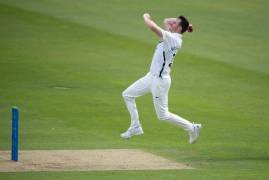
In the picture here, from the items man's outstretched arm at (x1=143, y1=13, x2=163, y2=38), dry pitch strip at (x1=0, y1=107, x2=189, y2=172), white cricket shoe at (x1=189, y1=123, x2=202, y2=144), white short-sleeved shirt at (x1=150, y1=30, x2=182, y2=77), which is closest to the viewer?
dry pitch strip at (x1=0, y1=107, x2=189, y2=172)

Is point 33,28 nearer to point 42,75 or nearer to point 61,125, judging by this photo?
point 42,75

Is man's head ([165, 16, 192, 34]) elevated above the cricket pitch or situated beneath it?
elevated above

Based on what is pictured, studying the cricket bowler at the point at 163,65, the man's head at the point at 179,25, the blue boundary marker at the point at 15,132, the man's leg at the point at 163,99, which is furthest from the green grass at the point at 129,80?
the man's head at the point at 179,25

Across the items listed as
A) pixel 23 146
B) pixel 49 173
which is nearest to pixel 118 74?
pixel 23 146

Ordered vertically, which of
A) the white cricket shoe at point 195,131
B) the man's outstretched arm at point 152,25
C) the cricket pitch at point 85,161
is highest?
the man's outstretched arm at point 152,25

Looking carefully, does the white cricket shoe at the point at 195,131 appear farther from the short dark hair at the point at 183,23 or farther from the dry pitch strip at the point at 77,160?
the short dark hair at the point at 183,23

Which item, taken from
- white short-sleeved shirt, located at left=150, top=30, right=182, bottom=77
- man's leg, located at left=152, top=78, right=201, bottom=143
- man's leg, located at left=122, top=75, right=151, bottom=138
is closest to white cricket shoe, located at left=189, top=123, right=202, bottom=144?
man's leg, located at left=152, top=78, right=201, bottom=143

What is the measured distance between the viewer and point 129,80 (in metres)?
23.0

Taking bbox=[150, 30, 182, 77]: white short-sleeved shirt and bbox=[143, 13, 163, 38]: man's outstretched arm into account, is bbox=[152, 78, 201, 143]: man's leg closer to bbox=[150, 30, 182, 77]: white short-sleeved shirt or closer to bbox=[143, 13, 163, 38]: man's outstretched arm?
bbox=[150, 30, 182, 77]: white short-sleeved shirt

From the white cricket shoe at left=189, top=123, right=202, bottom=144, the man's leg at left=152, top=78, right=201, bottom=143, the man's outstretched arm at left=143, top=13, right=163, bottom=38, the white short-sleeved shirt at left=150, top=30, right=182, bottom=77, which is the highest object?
the man's outstretched arm at left=143, top=13, right=163, bottom=38

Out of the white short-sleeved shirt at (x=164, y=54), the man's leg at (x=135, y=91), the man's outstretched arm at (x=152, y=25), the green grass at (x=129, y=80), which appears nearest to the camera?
the man's outstretched arm at (x=152, y=25)

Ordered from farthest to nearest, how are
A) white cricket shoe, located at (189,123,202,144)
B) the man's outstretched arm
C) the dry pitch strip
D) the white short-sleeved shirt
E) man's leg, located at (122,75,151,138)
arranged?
white cricket shoe, located at (189,123,202,144)
man's leg, located at (122,75,151,138)
the white short-sleeved shirt
the man's outstretched arm
the dry pitch strip

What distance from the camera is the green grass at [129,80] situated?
51.5ft

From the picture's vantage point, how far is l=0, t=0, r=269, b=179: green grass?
51.5ft
